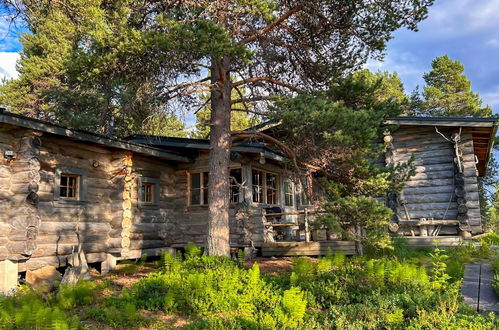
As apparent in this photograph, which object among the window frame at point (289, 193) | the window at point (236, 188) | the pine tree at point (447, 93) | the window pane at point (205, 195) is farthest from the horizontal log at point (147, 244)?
the pine tree at point (447, 93)

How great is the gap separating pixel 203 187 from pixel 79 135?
16.9ft

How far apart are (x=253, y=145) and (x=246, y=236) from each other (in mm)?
3138

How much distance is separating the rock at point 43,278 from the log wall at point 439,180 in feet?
38.7

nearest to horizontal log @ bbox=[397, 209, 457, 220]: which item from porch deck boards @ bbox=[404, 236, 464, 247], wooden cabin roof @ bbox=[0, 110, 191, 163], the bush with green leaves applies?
porch deck boards @ bbox=[404, 236, 464, 247]

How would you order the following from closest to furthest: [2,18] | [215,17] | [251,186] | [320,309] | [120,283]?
[320,309] < [2,18] < [215,17] < [120,283] < [251,186]

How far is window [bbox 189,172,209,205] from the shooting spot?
1430 centimetres

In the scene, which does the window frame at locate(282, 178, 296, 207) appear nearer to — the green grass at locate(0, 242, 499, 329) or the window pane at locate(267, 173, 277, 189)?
the window pane at locate(267, 173, 277, 189)

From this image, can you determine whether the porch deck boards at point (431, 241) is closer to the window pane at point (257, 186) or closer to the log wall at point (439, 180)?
the log wall at point (439, 180)

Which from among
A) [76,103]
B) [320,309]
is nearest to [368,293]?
[320,309]

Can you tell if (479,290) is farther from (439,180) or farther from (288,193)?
(288,193)

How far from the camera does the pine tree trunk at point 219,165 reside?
9656 mm

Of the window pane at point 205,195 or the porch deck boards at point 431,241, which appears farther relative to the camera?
the window pane at point 205,195

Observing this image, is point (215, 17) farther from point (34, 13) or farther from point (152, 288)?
point (152, 288)

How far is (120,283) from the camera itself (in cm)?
972
